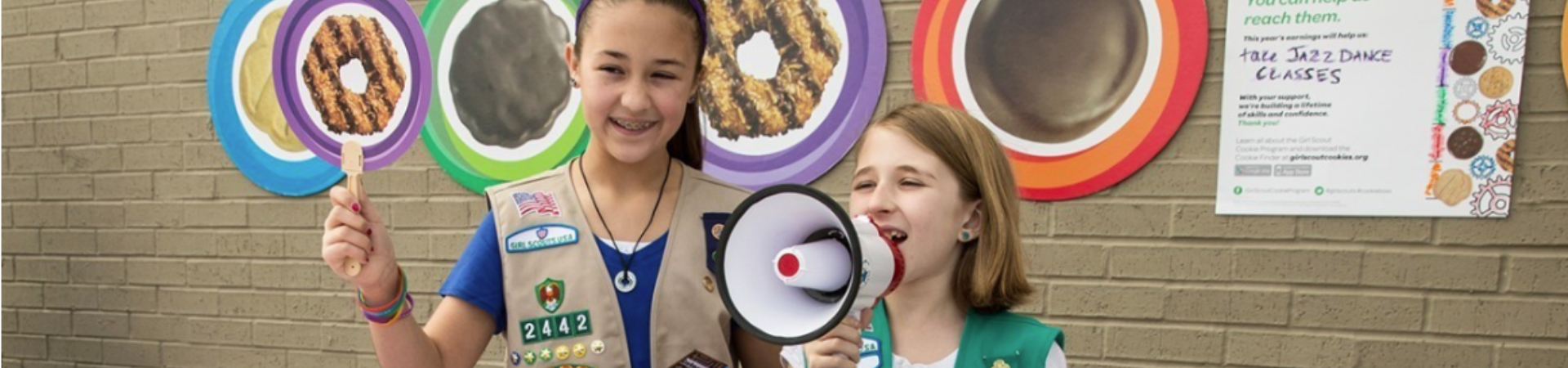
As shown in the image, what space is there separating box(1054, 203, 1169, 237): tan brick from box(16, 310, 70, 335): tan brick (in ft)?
11.4

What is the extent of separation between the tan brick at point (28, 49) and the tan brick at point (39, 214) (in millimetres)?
511

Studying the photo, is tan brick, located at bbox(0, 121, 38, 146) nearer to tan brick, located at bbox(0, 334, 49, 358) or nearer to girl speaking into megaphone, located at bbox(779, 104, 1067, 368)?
tan brick, located at bbox(0, 334, 49, 358)

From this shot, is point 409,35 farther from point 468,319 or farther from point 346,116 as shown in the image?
point 468,319

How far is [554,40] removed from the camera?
112 inches

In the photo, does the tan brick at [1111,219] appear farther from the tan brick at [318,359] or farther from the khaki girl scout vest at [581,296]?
the tan brick at [318,359]

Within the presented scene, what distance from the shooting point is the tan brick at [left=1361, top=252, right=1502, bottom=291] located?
84.1 inches

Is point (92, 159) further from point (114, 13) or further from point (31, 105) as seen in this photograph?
point (114, 13)

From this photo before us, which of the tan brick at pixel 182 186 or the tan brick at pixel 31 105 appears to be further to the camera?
the tan brick at pixel 31 105

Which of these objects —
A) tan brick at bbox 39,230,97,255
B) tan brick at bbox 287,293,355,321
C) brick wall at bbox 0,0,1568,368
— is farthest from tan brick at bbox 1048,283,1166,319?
tan brick at bbox 39,230,97,255

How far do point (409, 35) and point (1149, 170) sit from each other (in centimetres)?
214

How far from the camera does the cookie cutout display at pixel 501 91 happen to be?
2828 millimetres

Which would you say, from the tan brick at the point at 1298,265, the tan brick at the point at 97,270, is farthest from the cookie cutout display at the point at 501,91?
the tan brick at the point at 1298,265

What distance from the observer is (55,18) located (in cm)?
346

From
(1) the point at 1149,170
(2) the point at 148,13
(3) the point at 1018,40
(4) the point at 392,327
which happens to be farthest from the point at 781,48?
(2) the point at 148,13
